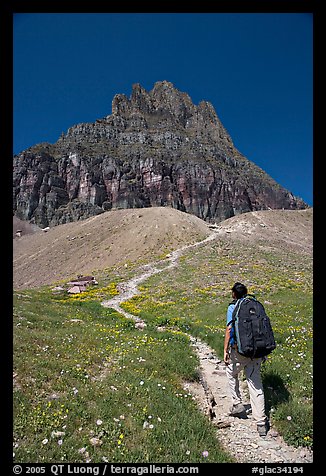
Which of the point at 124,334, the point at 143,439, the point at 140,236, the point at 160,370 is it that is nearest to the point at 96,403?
the point at 143,439

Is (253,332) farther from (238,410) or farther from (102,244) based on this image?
(102,244)

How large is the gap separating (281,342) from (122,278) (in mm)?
34877

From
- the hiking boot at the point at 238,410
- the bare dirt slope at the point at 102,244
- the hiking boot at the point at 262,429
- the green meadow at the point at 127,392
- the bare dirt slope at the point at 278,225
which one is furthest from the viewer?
the bare dirt slope at the point at 278,225

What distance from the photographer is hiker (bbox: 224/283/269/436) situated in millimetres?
6652

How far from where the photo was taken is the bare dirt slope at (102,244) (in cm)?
6562

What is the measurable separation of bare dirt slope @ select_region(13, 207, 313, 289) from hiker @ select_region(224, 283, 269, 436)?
169ft

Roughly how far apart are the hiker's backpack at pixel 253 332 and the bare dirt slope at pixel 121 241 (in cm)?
5219

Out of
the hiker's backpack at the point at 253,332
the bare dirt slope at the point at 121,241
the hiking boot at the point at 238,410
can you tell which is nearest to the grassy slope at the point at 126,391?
the hiking boot at the point at 238,410

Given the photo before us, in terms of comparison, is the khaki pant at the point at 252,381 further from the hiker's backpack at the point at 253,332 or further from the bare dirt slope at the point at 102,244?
the bare dirt slope at the point at 102,244

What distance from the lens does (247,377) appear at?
279 inches

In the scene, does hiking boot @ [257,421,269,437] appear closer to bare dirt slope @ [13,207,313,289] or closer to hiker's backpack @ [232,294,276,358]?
hiker's backpack @ [232,294,276,358]

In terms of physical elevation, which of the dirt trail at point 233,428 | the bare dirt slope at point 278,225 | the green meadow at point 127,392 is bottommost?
the dirt trail at point 233,428
